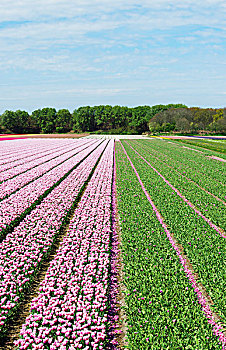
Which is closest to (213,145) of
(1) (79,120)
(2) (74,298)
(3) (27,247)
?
(3) (27,247)

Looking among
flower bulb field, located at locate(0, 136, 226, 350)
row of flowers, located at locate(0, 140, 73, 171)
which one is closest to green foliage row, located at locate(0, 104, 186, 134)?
row of flowers, located at locate(0, 140, 73, 171)

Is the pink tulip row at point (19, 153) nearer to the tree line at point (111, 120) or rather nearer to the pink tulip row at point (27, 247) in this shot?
the pink tulip row at point (27, 247)

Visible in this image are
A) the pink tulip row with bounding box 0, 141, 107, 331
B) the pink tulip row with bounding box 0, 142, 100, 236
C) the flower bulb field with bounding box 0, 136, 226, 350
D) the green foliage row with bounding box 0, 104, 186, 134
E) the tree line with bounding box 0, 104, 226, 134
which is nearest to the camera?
the flower bulb field with bounding box 0, 136, 226, 350

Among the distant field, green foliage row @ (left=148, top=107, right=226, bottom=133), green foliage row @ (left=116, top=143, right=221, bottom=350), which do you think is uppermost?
green foliage row @ (left=148, top=107, right=226, bottom=133)

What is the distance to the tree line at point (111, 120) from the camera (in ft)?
300

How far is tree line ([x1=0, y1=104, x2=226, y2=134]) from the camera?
91.4 metres

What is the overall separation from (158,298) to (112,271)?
160 cm

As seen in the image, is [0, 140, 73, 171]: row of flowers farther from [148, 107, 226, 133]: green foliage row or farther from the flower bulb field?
[148, 107, 226, 133]: green foliage row

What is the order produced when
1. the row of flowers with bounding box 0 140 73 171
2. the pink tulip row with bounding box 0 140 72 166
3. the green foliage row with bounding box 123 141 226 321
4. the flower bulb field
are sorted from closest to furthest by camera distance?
the flower bulb field, the green foliage row with bounding box 123 141 226 321, the row of flowers with bounding box 0 140 73 171, the pink tulip row with bounding box 0 140 72 166

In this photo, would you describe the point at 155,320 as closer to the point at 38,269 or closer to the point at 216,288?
the point at 216,288

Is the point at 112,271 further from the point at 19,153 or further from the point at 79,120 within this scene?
the point at 79,120

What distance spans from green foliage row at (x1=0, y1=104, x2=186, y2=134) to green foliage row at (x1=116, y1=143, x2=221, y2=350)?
313 feet

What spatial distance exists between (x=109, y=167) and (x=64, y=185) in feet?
22.3

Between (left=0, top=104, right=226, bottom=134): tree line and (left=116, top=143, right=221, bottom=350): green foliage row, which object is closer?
(left=116, top=143, right=221, bottom=350): green foliage row
